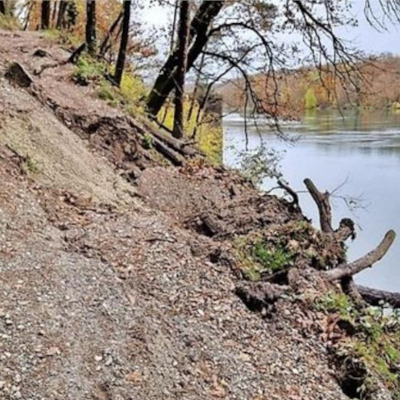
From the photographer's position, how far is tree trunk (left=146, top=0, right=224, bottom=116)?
972 cm

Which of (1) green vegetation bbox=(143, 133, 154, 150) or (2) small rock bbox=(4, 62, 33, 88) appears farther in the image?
(1) green vegetation bbox=(143, 133, 154, 150)

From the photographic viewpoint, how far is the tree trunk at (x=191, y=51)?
9.72 m

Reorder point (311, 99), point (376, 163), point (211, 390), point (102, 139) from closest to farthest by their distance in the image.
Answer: point (211, 390) < point (102, 139) < point (311, 99) < point (376, 163)

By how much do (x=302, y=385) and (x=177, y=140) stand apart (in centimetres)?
574

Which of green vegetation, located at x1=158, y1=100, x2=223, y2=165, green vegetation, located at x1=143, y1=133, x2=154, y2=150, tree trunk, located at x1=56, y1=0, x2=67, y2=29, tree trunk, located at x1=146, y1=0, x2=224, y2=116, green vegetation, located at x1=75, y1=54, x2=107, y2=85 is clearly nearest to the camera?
green vegetation, located at x1=143, y1=133, x2=154, y2=150

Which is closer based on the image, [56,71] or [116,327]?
[116,327]

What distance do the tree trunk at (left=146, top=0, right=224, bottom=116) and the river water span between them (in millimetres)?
2507

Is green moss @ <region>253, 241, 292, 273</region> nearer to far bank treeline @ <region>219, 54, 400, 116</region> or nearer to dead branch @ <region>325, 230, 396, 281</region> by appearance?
dead branch @ <region>325, 230, 396, 281</region>

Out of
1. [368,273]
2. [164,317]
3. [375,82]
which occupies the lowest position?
[368,273]

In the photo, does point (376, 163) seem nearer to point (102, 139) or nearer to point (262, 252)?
point (102, 139)

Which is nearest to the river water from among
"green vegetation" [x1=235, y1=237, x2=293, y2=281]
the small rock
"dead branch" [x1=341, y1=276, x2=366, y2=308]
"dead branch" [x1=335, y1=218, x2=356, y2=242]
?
"dead branch" [x1=335, y1=218, x2=356, y2=242]

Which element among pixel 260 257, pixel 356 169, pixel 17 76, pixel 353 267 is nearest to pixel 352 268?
pixel 353 267

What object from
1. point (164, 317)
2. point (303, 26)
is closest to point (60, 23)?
point (303, 26)

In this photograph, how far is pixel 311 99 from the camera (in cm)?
1645
